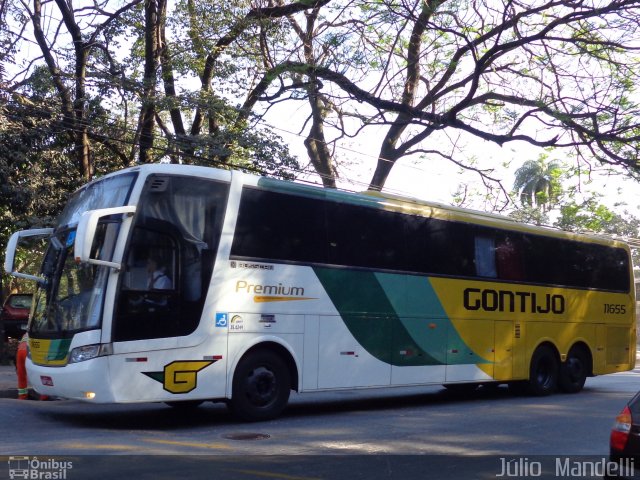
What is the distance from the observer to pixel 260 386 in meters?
11.2

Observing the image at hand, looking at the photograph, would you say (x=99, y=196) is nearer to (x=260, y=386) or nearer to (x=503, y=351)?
(x=260, y=386)

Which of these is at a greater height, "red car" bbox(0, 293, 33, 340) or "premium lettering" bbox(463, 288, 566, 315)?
"premium lettering" bbox(463, 288, 566, 315)

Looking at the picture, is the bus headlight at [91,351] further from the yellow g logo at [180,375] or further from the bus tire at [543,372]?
the bus tire at [543,372]

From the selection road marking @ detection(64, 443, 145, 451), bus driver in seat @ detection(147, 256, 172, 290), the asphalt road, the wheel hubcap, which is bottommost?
the asphalt road

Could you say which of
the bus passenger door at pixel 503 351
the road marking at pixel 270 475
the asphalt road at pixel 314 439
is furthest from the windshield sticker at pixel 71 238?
the bus passenger door at pixel 503 351

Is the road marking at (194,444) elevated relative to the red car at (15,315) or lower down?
lower down

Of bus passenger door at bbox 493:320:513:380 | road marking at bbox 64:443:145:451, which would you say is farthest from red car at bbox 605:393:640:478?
bus passenger door at bbox 493:320:513:380

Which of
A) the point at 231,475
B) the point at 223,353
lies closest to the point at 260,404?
the point at 223,353

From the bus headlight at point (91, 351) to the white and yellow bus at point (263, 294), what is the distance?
2 cm

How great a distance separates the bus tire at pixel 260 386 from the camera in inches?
430

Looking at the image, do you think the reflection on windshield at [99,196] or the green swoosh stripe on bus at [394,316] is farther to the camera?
the green swoosh stripe on bus at [394,316]

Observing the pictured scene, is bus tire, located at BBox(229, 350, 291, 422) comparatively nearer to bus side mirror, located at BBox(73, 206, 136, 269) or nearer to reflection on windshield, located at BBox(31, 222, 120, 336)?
reflection on windshield, located at BBox(31, 222, 120, 336)

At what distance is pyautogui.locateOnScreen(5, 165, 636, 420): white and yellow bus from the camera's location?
995 centimetres

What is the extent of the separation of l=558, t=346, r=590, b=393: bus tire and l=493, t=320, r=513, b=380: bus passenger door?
78.1 inches
